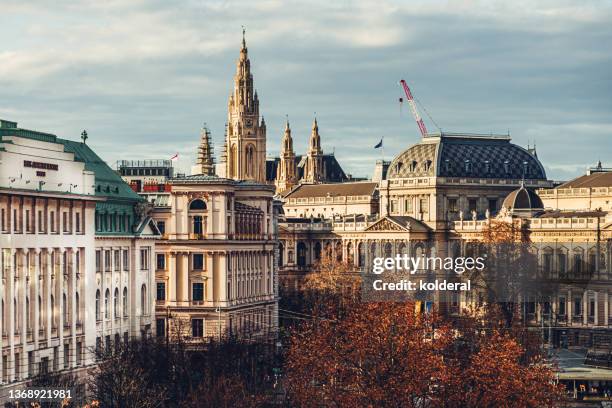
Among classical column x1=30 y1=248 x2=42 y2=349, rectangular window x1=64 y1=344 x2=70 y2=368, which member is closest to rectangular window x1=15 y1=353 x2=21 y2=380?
classical column x1=30 y1=248 x2=42 y2=349

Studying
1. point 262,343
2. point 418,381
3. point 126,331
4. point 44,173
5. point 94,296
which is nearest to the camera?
point 418,381

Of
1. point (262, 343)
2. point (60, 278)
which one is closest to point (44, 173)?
point (60, 278)

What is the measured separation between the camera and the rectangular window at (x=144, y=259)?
560ft

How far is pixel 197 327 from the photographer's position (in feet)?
650

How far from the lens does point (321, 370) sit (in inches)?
5374

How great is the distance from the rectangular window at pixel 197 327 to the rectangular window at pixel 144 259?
994 inches

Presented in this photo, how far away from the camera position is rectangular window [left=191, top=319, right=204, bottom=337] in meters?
197

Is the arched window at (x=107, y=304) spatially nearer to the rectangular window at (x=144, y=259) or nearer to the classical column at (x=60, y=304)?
the rectangular window at (x=144, y=259)

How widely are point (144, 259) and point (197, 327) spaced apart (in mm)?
27618

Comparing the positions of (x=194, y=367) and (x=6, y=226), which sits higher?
(x=6, y=226)

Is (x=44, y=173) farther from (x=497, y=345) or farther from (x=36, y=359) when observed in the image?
(x=497, y=345)

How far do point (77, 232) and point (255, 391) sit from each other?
16.2 meters

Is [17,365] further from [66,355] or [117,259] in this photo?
[117,259]

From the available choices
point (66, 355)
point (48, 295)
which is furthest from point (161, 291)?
point (48, 295)
